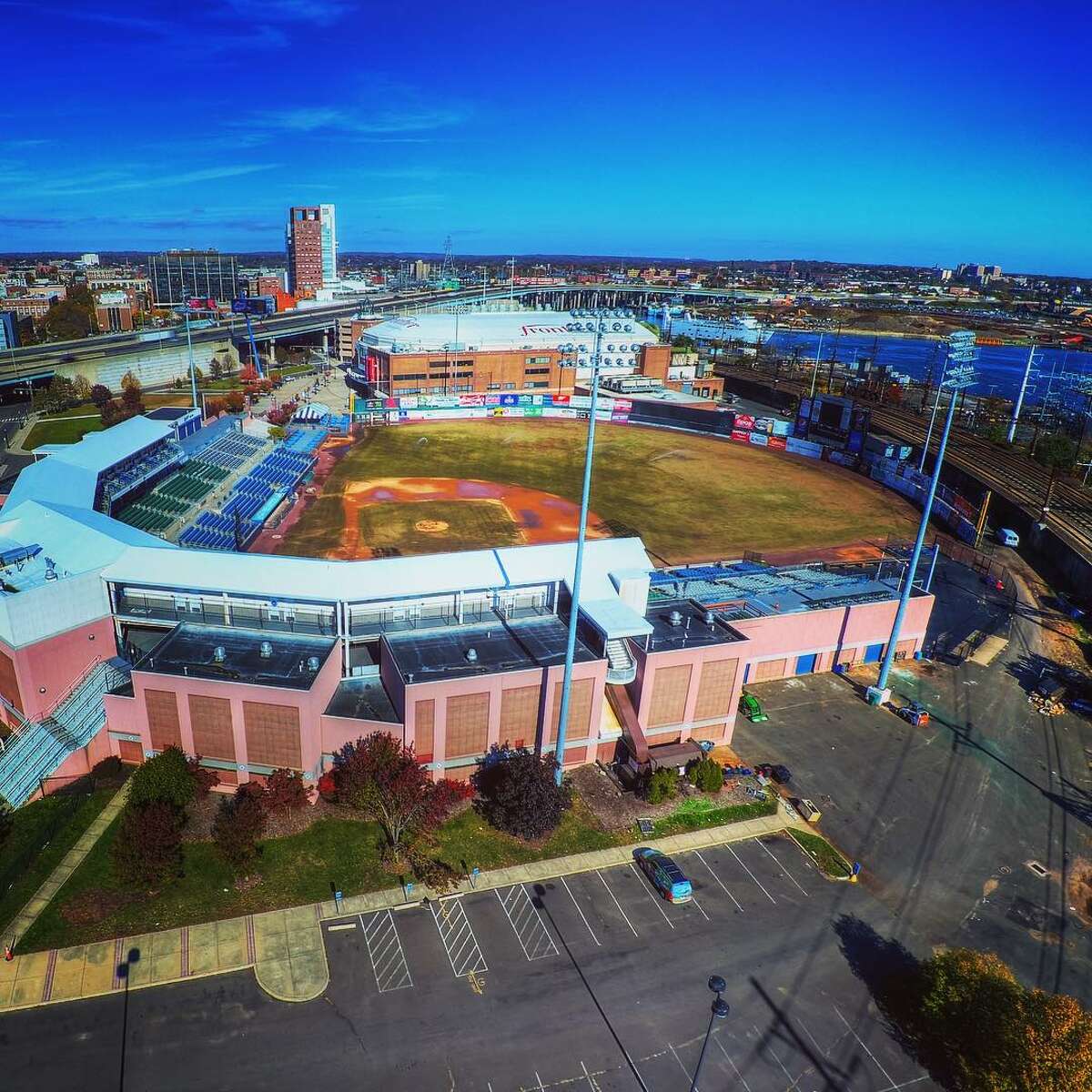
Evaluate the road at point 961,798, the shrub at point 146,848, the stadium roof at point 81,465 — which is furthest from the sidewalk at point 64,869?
the road at point 961,798

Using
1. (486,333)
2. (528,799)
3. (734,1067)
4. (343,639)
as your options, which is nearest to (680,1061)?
(734,1067)

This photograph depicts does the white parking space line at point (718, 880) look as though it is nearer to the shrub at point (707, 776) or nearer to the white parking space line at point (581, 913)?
the shrub at point (707, 776)

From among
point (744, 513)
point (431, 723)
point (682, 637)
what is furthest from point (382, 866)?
point (744, 513)

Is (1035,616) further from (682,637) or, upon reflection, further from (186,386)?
(186,386)

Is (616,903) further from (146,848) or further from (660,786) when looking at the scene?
(146,848)

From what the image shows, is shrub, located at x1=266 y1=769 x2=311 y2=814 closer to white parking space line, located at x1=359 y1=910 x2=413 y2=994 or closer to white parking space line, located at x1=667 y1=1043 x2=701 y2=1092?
white parking space line, located at x1=359 y1=910 x2=413 y2=994

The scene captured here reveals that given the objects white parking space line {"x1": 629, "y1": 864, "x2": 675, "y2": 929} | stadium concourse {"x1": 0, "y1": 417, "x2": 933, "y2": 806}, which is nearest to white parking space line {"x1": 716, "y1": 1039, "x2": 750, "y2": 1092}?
white parking space line {"x1": 629, "y1": 864, "x2": 675, "y2": 929}

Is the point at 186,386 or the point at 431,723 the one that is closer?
the point at 431,723
